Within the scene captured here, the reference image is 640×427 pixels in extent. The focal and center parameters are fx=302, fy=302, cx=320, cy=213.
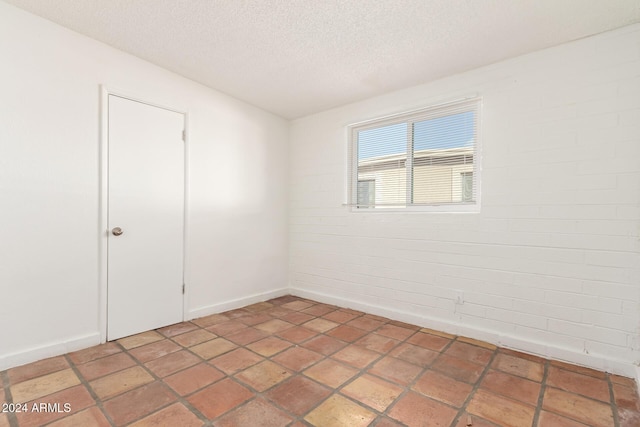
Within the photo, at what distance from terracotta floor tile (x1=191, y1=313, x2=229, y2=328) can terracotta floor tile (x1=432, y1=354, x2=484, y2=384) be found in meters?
2.16

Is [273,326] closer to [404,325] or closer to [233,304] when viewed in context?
[233,304]

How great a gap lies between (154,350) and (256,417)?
1.30 m

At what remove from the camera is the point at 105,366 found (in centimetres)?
222

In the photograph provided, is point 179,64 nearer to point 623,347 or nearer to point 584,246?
point 584,246

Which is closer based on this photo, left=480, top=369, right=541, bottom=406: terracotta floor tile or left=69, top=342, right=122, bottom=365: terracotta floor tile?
left=480, top=369, right=541, bottom=406: terracotta floor tile

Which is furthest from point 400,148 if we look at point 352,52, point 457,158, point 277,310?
point 277,310

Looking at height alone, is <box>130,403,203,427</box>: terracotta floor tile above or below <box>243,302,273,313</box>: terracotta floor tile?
above

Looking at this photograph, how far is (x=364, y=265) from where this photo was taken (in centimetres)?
365

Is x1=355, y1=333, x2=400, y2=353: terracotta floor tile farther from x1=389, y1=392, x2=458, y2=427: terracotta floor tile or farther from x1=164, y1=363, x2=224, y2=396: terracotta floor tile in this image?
x1=164, y1=363, x2=224, y2=396: terracotta floor tile

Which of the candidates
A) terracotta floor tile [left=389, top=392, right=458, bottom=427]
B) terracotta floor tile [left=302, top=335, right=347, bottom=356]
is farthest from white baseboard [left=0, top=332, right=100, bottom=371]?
terracotta floor tile [left=389, top=392, right=458, bottom=427]

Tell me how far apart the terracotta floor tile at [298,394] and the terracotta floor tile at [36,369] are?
1601 millimetres

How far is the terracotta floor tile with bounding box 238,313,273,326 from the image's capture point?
323cm

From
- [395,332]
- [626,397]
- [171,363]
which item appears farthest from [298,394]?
[626,397]

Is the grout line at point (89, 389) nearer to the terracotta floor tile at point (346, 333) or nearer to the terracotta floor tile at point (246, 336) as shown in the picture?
the terracotta floor tile at point (246, 336)
